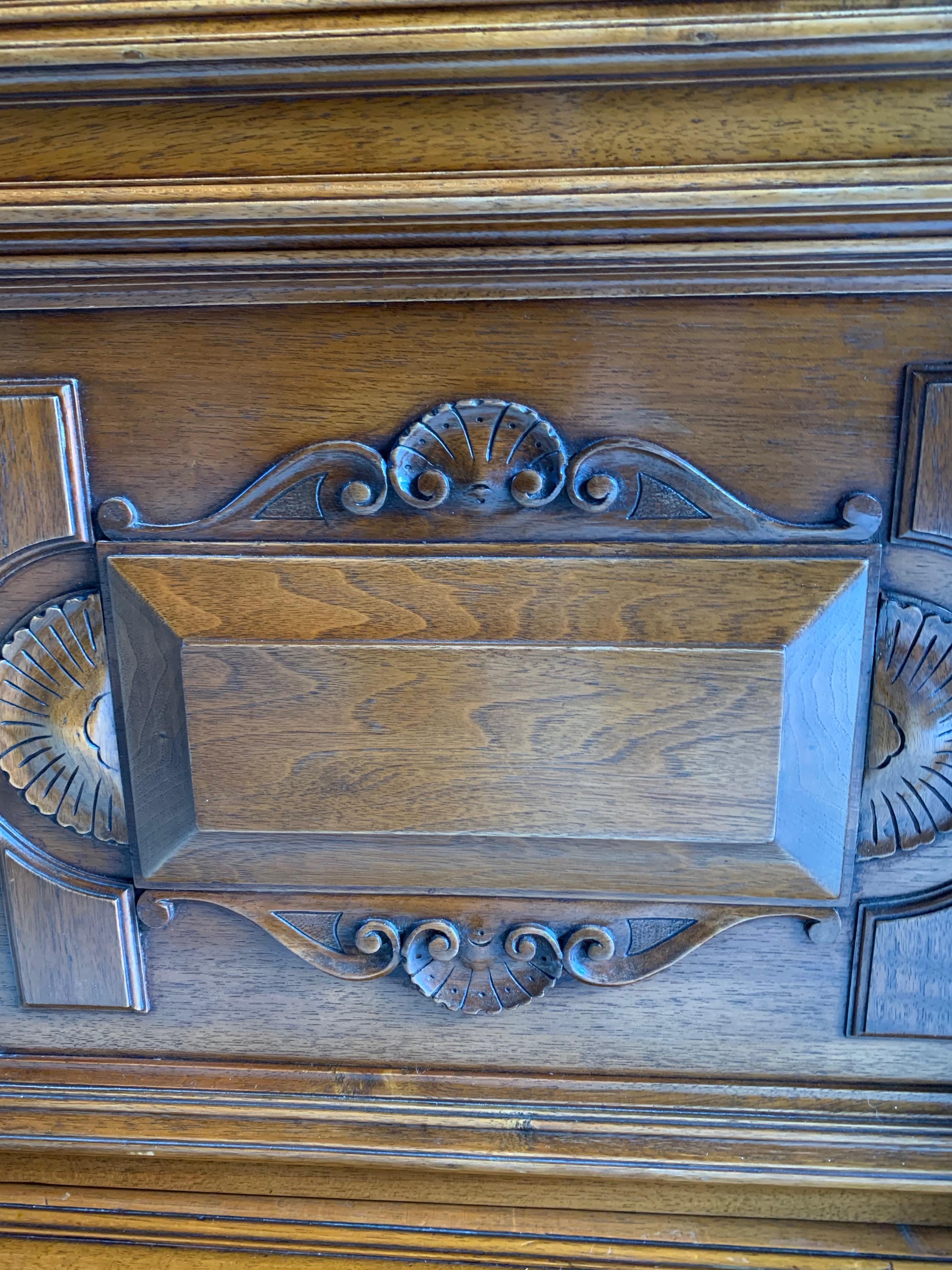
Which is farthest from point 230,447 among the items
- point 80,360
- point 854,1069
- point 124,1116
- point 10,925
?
point 854,1069

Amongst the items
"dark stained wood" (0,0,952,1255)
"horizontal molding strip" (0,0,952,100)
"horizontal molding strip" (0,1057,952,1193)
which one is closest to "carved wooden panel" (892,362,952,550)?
"dark stained wood" (0,0,952,1255)

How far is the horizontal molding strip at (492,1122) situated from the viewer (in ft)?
2.25

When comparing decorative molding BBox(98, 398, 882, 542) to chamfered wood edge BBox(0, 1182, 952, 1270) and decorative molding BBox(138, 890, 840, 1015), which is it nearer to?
decorative molding BBox(138, 890, 840, 1015)

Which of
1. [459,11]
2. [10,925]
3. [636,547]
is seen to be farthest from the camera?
[10,925]

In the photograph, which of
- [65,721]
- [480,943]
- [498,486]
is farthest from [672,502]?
[65,721]

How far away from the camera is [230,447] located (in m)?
0.62

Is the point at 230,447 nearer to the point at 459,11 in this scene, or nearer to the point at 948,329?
the point at 459,11

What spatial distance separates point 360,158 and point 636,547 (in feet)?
0.92

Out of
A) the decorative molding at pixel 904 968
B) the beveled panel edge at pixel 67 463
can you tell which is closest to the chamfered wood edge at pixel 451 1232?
the decorative molding at pixel 904 968

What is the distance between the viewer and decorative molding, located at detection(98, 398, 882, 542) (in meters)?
0.60

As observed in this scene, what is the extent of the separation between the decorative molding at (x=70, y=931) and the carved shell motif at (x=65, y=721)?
4 cm

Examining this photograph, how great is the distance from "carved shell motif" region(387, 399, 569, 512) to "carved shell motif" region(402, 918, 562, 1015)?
11.8 inches

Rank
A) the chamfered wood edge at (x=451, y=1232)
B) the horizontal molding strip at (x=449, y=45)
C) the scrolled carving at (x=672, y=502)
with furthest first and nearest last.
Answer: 1. the chamfered wood edge at (x=451, y=1232)
2. the scrolled carving at (x=672, y=502)
3. the horizontal molding strip at (x=449, y=45)

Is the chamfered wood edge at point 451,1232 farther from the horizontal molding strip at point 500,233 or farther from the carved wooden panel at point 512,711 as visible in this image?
the horizontal molding strip at point 500,233
